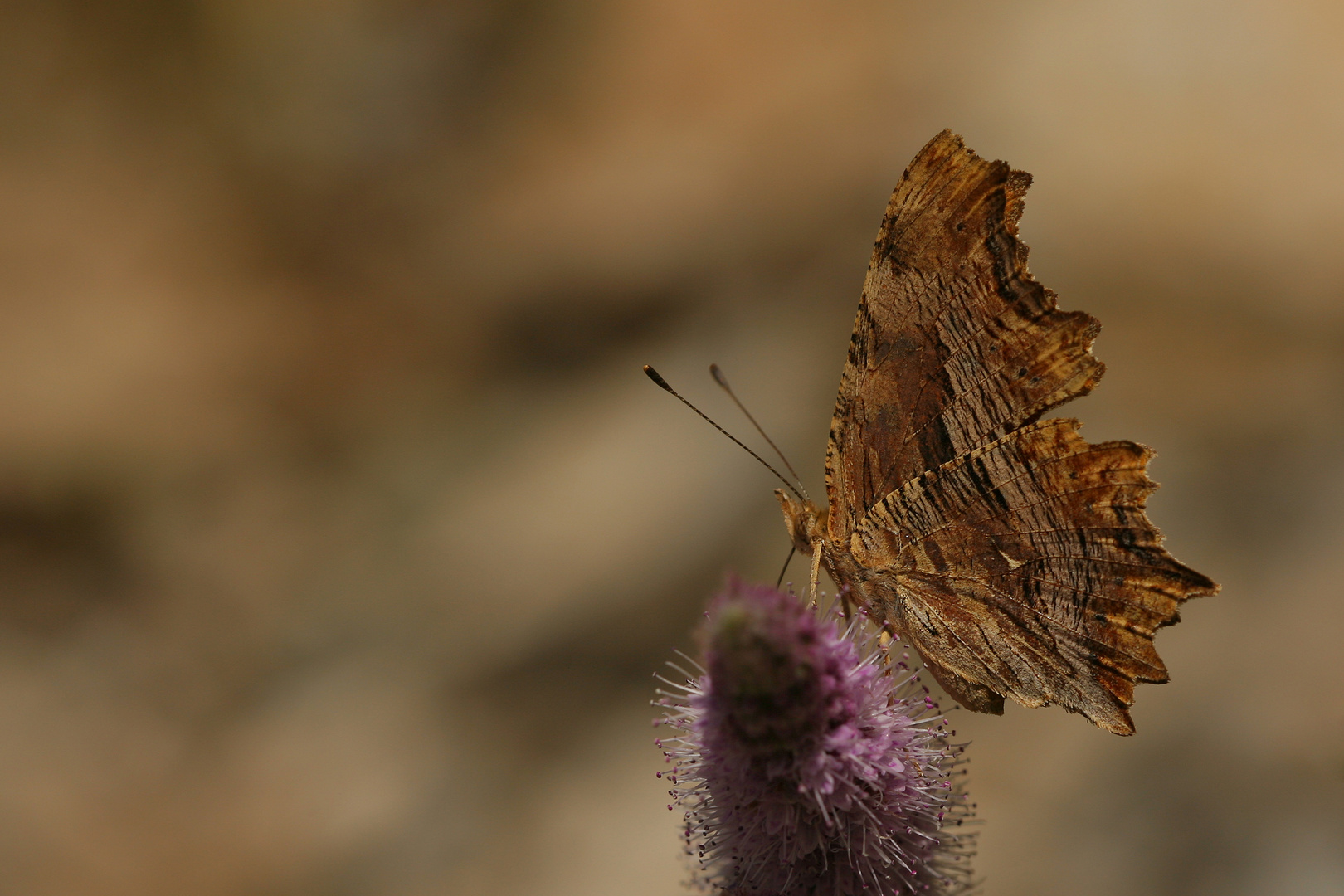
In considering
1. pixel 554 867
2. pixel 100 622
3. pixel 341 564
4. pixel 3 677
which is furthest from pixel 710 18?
pixel 3 677

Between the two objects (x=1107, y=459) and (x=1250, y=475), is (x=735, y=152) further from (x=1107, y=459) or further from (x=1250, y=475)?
(x=1107, y=459)

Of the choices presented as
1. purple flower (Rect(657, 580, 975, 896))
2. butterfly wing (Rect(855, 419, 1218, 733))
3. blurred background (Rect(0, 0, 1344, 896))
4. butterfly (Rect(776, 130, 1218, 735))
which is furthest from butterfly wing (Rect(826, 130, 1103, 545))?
blurred background (Rect(0, 0, 1344, 896))

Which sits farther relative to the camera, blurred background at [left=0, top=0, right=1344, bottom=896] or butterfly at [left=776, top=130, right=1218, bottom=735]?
blurred background at [left=0, top=0, right=1344, bottom=896]

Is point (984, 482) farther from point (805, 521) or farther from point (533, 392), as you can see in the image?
point (533, 392)

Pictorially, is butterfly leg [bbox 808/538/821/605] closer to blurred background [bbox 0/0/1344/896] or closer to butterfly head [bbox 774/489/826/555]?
butterfly head [bbox 774/489/826/555]

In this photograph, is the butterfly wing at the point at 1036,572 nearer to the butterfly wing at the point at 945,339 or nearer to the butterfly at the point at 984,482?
the butterfly at the point at 984,482

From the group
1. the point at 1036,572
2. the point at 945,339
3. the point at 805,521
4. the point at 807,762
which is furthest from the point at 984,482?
the point at 807,762

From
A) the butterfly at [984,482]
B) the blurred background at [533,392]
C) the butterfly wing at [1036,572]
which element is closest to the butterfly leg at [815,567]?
the butterfly at [984,482]
